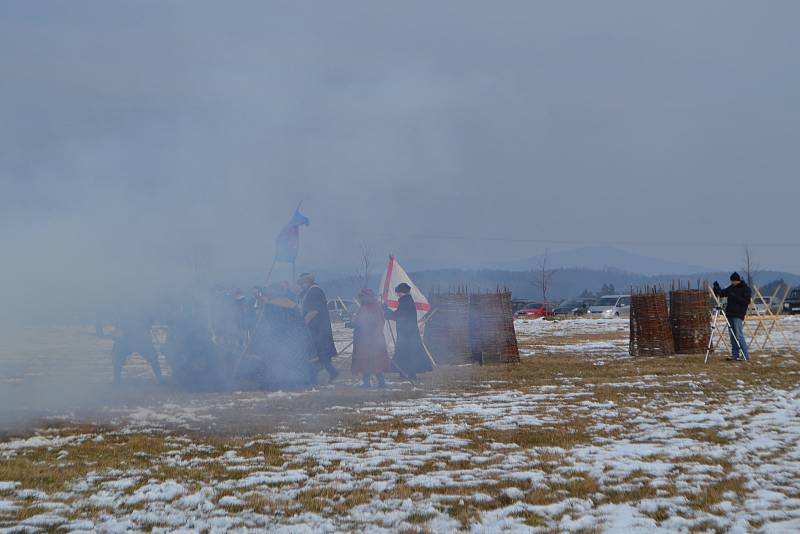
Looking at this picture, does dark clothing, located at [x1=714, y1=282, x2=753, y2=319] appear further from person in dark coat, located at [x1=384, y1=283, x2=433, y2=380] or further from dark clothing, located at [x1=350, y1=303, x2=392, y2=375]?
dark clothing, located at [x1=350, y1=303, x2=392, y2=375]

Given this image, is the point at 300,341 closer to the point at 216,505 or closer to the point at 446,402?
the point at 446,402

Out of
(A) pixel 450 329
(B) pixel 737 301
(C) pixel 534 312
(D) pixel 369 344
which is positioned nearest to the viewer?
(D) pixel 369 344

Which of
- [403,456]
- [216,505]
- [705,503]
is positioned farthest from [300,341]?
[705,503]

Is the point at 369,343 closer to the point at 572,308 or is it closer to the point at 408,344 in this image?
the point at 408,344

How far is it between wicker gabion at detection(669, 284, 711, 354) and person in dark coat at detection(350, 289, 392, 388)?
9.14 metres

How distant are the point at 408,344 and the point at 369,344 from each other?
1.08m

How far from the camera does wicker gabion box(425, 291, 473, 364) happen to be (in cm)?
1875

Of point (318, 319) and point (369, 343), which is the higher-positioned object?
point (318, 319)

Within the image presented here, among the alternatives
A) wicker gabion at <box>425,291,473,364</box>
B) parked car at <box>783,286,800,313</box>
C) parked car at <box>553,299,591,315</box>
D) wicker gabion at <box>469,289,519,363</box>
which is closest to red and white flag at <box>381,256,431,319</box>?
wicker gabion at <box>425,291,473,364</box>

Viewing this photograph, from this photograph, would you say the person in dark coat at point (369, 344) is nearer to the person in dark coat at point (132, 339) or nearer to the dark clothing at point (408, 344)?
the dark clothing at point (408, 344)

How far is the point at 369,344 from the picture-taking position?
46.2ft

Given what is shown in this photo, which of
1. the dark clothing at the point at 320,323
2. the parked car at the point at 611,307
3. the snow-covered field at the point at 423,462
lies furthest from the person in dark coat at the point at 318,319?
the parked car at the point at 611,307

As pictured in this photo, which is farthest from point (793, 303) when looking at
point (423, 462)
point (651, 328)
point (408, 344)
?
point (423, 462)

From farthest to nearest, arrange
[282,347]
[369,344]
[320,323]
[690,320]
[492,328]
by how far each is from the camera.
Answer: [690,320], [492,328], [320,323], [282,347], [369,344]
